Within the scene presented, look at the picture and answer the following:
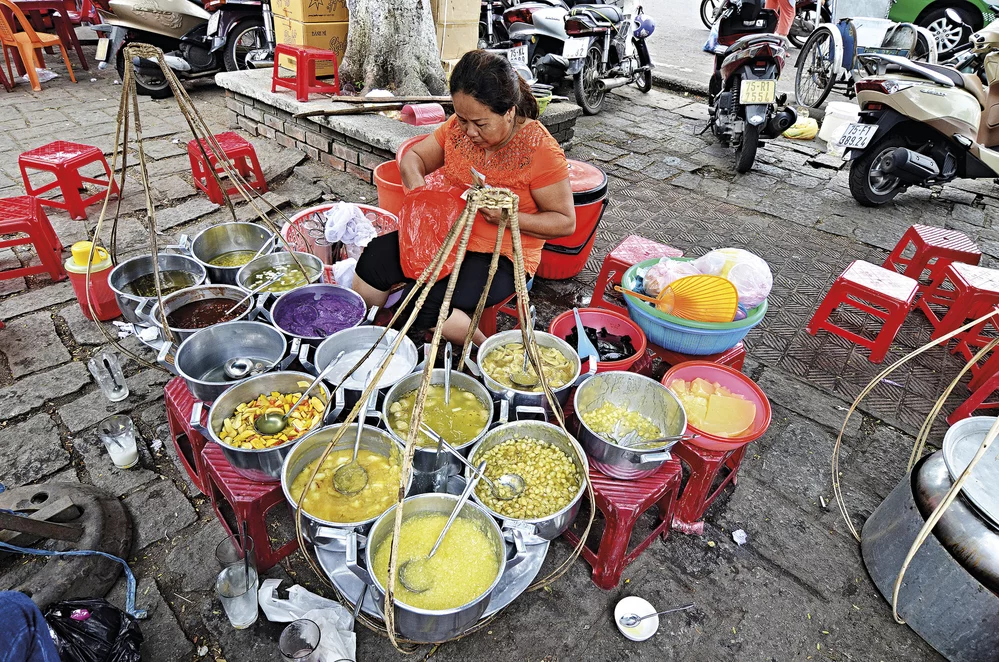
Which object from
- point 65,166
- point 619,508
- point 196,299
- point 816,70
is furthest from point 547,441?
point 816,70

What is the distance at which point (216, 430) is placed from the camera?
6.38ft

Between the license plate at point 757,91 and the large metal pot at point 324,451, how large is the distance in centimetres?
546

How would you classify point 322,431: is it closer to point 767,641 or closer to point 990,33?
point 767,641

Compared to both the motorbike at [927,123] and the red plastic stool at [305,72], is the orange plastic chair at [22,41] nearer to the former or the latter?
the red plastic stool at [305,72]

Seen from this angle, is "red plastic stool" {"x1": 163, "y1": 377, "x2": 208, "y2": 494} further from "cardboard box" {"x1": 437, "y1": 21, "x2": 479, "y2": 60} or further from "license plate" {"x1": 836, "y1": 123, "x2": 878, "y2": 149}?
"license plate" {"x1": 836, "y1": 123, "x2": 878, "y2": 149}

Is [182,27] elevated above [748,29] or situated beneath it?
situated beneath

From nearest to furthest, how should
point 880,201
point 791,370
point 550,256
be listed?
point 791,370 → point 550,256 → point 880,201

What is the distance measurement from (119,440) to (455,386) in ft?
5.06

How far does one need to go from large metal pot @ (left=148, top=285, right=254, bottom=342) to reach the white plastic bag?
7.44 ft

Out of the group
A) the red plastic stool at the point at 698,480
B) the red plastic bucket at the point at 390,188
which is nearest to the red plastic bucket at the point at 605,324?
the red plastic stool at the point at 698,480

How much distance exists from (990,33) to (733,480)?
5.29 metres

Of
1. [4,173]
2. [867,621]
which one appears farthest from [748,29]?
[4,173]

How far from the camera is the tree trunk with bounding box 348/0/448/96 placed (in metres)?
5.03

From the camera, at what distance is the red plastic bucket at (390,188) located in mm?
3475
